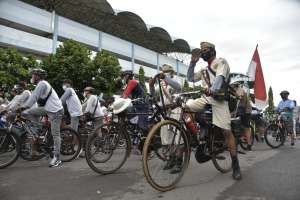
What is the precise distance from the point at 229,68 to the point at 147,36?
47.7 meters

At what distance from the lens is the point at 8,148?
22.0 ft

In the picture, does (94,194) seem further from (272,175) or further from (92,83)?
(92,83)

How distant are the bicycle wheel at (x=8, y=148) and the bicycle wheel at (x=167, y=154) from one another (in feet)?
10.7

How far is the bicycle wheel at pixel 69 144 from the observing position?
780cm

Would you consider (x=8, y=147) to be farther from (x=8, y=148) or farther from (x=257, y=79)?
(x=257, y=79)

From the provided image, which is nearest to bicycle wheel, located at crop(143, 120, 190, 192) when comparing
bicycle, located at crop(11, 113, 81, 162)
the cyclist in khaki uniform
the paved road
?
the paved road

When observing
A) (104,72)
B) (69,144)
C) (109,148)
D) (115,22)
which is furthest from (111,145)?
(115,22)

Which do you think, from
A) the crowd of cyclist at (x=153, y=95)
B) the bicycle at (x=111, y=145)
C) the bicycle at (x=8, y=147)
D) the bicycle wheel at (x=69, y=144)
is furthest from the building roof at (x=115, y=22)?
the bicycle at (x=111, y=145)

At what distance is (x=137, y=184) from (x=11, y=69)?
16.4 meters

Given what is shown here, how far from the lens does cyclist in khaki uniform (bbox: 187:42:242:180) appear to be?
5.06 metres

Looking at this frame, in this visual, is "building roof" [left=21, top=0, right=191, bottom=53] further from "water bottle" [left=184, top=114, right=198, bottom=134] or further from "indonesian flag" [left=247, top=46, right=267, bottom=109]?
"water bottle" [left=184, top=114, right=198, bottom=134]

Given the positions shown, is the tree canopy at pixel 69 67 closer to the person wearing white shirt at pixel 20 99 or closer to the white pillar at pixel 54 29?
the white pillar at pixel 54 29

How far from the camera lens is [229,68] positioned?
523 centimetres

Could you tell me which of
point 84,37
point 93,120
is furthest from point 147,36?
point 93,120
